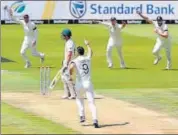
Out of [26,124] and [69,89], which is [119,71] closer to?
[69,89]

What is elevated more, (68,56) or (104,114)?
(68,56)

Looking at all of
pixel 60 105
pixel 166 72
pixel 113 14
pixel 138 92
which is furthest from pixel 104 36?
pixel 60 105

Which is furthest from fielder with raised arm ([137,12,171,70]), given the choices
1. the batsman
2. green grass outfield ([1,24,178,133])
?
the batsman

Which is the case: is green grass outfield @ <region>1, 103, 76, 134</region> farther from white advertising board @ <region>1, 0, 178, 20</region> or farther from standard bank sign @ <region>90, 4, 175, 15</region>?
standard bank sign @ <region>90, 4, 175, 15</region>

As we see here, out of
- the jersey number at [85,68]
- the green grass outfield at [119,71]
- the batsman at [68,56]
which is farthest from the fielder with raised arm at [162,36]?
the jersey number at [85,68]

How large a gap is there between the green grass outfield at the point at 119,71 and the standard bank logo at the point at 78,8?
699 centimetres

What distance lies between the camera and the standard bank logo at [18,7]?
5253 cm

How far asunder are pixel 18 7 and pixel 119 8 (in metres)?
7.60

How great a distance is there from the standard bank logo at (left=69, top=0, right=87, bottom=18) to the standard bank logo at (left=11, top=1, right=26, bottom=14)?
11.7ft

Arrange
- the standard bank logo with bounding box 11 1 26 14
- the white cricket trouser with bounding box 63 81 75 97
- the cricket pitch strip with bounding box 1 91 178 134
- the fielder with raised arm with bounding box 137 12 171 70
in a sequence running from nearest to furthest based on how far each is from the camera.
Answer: the cricket pitch strip with bounding box 1 91 178 134
the white cricket trouser with bounding box 63 81 75 97
the fielder with raised arm with bounding box 137 12 171 70
the standard bank logo with bounding box 11 1 26 14

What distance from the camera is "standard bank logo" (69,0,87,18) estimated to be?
52.9 m

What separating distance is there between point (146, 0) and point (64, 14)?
6296mm

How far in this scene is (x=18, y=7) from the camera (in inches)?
2069

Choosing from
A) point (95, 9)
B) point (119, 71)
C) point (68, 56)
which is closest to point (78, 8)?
point (95, 9)
